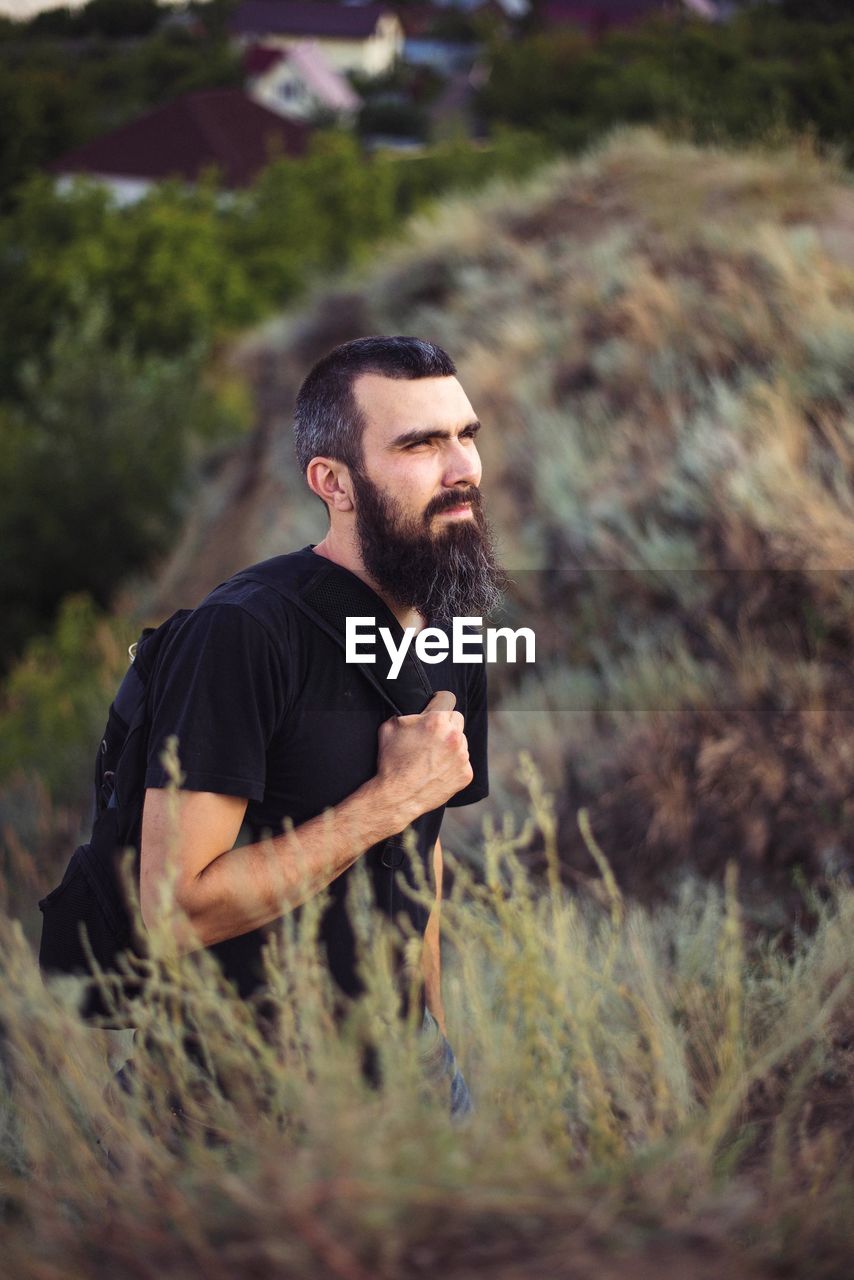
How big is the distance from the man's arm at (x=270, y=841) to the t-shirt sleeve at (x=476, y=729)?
46 centimetres

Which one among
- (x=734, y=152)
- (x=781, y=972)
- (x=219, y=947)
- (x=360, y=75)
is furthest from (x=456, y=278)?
(x=360, y=75)

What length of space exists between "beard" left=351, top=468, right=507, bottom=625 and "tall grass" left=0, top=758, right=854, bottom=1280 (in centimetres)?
50

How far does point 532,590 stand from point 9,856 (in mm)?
4337

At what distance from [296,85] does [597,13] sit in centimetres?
2496

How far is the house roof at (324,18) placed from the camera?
239 ft

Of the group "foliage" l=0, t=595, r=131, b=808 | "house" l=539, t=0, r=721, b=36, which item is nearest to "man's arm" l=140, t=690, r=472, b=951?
"foliage" l=0, t=595, r=131, b=808

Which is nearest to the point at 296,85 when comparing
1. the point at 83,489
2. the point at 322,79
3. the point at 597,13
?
the point at 322,79

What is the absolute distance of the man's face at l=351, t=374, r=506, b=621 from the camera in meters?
2.63

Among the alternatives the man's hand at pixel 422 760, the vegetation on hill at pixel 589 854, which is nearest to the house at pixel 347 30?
the vegetation on hill at pixel 589 854

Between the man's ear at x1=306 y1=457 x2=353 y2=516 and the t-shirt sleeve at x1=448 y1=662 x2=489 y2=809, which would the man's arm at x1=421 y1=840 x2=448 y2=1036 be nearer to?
the t-shirt sleeve at x1=448 y1=662 x2=489 y2=809

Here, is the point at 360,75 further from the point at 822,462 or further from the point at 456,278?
the point at 822,462

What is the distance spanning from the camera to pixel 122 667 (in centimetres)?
→ 1280

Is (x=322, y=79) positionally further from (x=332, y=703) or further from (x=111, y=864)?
(x=111, y=864)

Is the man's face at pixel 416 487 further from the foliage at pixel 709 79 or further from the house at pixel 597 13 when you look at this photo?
the house at pixel 597 13
